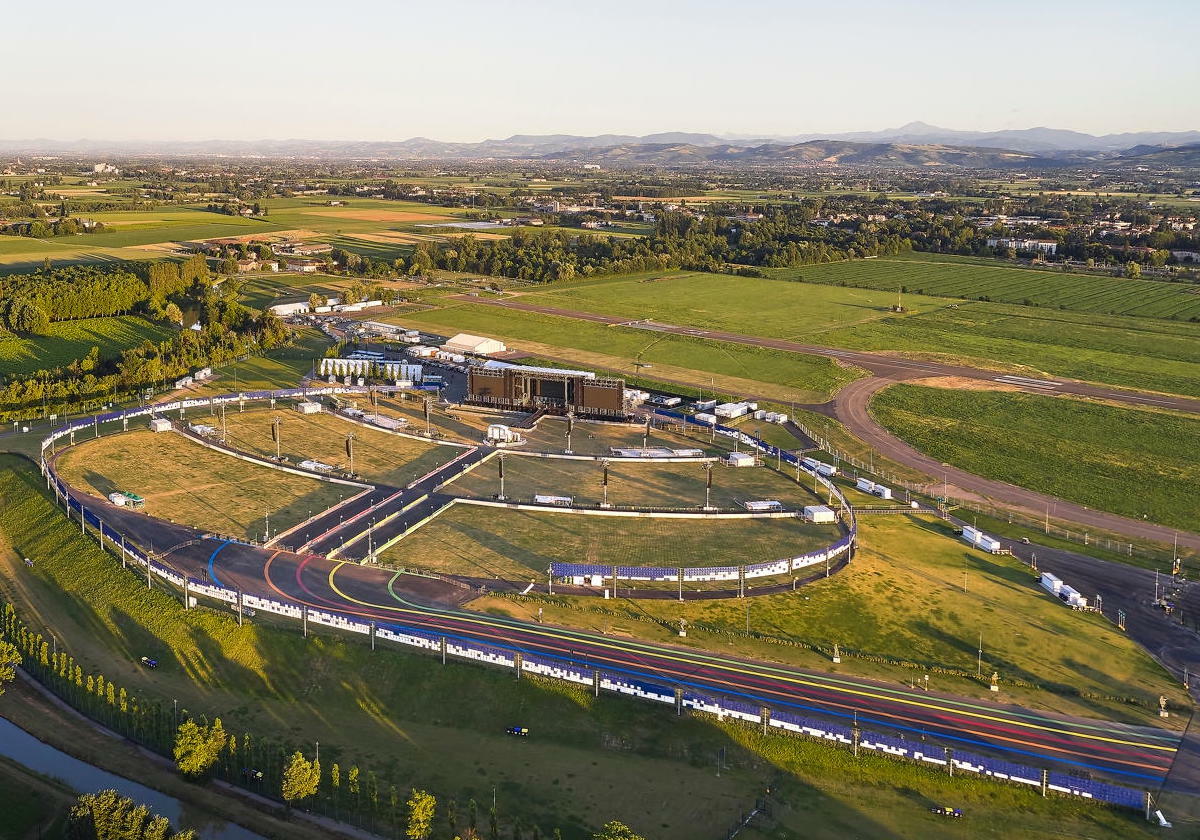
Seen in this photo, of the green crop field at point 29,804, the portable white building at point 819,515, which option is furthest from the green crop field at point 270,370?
the green crop field at point 29,804

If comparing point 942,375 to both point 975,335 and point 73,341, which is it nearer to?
point 975,335

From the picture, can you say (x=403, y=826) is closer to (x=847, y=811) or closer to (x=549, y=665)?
(x=549, y=665)

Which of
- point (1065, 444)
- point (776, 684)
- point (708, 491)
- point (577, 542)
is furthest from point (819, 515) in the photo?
point (1065, 444)

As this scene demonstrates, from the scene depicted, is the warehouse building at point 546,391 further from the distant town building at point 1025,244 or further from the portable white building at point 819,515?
the distant town building at point 1025,244

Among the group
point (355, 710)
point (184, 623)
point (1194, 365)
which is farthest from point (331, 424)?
point (1194, 365)

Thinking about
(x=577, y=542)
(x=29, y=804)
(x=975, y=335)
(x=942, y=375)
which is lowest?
(x=29, y=804)

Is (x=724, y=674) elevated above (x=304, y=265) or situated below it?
below

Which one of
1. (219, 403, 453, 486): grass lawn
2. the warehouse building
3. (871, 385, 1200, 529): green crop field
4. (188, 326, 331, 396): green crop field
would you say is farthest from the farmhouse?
(871, 385, 1200, 529): green crop field

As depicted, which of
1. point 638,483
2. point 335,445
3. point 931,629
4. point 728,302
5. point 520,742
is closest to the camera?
point 520,742
